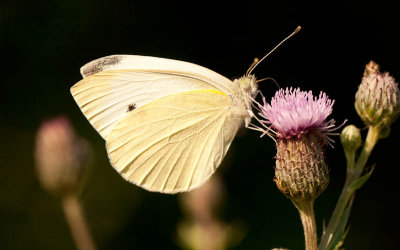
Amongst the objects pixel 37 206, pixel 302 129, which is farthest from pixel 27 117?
pixel 302 129

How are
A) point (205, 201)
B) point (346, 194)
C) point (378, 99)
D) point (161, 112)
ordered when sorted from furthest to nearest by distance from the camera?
point (205, 201) → point (161, 112) → point (378, 99) → point (346, 194)

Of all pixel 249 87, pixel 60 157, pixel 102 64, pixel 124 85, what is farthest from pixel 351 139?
pixel 60 157

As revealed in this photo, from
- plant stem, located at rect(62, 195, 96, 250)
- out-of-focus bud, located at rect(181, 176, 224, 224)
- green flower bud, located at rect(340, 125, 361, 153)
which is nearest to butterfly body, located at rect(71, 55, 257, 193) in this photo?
plant stem, located at rect(62, 195, 96, 250)

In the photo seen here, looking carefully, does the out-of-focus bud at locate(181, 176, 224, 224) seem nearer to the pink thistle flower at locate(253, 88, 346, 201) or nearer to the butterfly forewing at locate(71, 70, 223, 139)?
the butterfly forewing at locate(71, 70, 223, 139)

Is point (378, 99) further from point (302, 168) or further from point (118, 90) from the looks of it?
point (118, 90)

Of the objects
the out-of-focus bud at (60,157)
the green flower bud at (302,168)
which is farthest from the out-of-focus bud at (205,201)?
the green flower bud at (302,168)

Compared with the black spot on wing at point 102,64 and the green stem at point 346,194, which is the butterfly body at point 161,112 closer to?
the black spot on wing at point 102,64

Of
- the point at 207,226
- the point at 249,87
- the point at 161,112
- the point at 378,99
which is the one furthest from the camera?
the point at 207,226

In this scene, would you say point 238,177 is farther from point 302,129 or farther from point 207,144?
point 302,129
